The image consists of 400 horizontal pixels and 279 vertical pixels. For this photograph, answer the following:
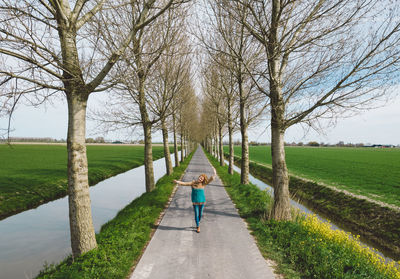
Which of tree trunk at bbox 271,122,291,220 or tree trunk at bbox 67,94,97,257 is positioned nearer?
tree trunk at bbox 67,94,97,257

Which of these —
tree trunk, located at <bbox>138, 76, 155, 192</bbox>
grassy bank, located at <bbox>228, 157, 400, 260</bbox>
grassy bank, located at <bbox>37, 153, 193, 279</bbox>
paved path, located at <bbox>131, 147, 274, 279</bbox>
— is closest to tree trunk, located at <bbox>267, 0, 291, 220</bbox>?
paved path, located at <bbox>131, 147, 274, 279</bbox>

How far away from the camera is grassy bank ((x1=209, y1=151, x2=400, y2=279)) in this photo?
4.04 meters

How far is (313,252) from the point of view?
4.62 meters

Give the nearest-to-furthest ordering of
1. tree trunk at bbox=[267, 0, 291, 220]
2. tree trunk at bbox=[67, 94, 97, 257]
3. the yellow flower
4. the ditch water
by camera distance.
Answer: tree trunk at bbox=[67, 94, 97, 257], the yellow flower, the ditch water, tree trunk at bbox=[267, 0, 291, 220]

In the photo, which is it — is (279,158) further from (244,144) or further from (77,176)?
(77,176)

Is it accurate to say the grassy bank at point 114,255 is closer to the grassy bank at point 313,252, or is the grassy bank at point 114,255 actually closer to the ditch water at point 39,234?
the ditch water at point 39,234

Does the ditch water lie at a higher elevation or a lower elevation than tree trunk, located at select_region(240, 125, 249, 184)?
lower

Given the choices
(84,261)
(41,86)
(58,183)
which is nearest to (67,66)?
(41,86)

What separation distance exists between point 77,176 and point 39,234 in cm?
599

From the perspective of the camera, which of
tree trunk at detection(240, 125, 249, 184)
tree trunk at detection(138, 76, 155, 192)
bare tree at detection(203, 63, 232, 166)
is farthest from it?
bare tree at detection(203, 63, 232, 166)

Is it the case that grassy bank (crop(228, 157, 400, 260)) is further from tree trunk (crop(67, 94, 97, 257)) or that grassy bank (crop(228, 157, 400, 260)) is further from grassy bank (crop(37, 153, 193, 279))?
tree trunk (crop(67, 94, 97, 257))

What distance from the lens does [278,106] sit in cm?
655

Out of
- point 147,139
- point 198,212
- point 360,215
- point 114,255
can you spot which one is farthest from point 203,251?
point 360,215

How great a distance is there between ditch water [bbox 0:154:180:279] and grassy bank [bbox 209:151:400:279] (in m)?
6.20
